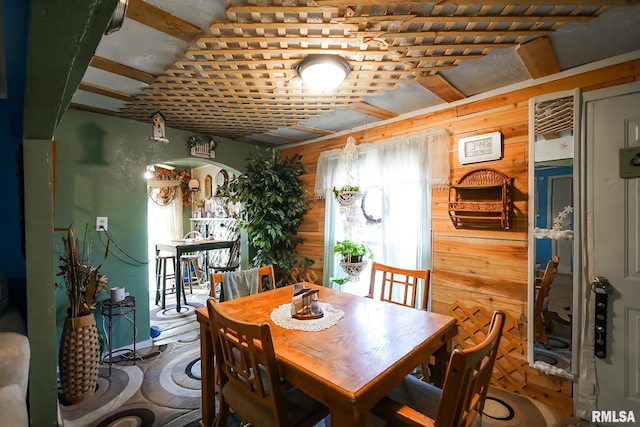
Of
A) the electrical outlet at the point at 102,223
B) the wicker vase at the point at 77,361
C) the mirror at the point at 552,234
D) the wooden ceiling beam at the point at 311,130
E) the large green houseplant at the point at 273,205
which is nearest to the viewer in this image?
the mirror at the point at 552,234

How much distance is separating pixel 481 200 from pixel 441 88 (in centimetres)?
91

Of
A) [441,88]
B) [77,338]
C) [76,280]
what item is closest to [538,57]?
[441,88]

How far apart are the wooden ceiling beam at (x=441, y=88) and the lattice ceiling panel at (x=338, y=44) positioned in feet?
0.35

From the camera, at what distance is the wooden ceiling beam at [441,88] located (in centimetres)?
196

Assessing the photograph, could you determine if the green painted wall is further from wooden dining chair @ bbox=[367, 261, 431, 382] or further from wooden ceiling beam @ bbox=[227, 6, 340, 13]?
wooden dining chair @ bbox=[367, 261, 431, 382]

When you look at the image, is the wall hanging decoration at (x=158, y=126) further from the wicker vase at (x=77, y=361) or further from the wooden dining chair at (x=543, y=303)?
the wooden dining chair at (x=543, y=303)

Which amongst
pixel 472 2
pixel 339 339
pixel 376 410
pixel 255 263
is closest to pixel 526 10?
pixel 472 2

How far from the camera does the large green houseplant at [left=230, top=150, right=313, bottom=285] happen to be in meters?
3.34

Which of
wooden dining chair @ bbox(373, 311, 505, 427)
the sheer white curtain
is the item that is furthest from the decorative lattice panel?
wooden dining chair @ bbox(373, 311, 505, 427)

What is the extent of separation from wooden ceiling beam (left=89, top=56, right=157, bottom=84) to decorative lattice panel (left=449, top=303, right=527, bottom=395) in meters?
2.91

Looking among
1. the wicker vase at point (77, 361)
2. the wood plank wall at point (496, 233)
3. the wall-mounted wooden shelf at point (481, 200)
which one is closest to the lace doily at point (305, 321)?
the wood plank wall at point (496, 233)

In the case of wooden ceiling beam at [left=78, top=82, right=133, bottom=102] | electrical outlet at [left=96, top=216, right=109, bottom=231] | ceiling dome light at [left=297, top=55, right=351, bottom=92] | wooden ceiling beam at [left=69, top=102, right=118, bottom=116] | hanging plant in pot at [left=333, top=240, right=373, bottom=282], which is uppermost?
wooden ceiling beam at [left=69, top=102, right=118, bottom=116]

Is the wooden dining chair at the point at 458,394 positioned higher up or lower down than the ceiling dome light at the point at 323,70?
lower down

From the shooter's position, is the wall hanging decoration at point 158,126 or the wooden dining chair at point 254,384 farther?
the wall hanging decoration at point 158,126
